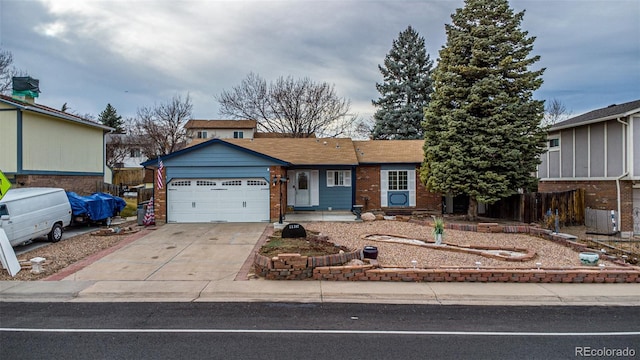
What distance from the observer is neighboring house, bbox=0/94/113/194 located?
57.0 feet

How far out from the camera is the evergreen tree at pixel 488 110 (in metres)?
16.8

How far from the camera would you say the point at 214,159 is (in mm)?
17797

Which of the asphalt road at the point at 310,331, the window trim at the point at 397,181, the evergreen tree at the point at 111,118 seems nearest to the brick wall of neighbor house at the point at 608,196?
the window trim at the point at 397,181

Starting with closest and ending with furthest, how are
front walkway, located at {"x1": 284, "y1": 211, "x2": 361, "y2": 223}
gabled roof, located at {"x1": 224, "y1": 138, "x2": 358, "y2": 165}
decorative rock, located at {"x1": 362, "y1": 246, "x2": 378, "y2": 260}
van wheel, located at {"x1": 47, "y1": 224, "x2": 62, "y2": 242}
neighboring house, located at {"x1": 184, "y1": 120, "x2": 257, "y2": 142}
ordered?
A: decorative rock, located at {"x1": 362, "y1": 246, "x2": 378, "y2": 260}, van wheel, located at {"x1": 47, "y1": 224, "x2": 62, "y2": 242}, front walkway, located at {"x1": 284, "y1": 211, "x2": 361, "y2": 223}, gabled roof, located at {"x1": 224, "y1": 138, "x2": 358, "y2": 165}, neighboring house, located at {"x1": 184, "y1": 120, "x2": 257, "y2": 142}

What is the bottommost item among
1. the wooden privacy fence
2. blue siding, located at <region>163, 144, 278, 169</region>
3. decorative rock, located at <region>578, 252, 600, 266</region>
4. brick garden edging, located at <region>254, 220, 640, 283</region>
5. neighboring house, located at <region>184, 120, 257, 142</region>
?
brick garden edging, located at <region>254, 220, 640, 283</region>

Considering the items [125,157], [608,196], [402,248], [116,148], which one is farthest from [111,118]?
[608,196]

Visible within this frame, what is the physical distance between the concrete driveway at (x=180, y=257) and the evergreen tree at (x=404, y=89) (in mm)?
26289

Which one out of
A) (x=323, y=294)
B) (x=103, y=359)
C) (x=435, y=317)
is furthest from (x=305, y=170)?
(x=103, y=359)

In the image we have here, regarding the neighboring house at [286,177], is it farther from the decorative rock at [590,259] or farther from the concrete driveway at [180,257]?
the decorative rock at [590,259]

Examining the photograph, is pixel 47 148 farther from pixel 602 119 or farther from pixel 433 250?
pixel 602 119

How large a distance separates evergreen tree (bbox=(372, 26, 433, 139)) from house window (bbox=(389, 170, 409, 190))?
58.2ft

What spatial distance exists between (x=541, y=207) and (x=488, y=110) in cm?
489

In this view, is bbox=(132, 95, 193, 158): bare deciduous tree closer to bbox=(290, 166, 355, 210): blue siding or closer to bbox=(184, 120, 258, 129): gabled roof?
bbox=(184, 120, 258, 129): gabled roof

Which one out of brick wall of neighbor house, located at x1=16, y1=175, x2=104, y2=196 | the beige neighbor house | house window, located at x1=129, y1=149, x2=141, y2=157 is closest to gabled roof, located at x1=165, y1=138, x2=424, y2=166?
the beige neighbor house
